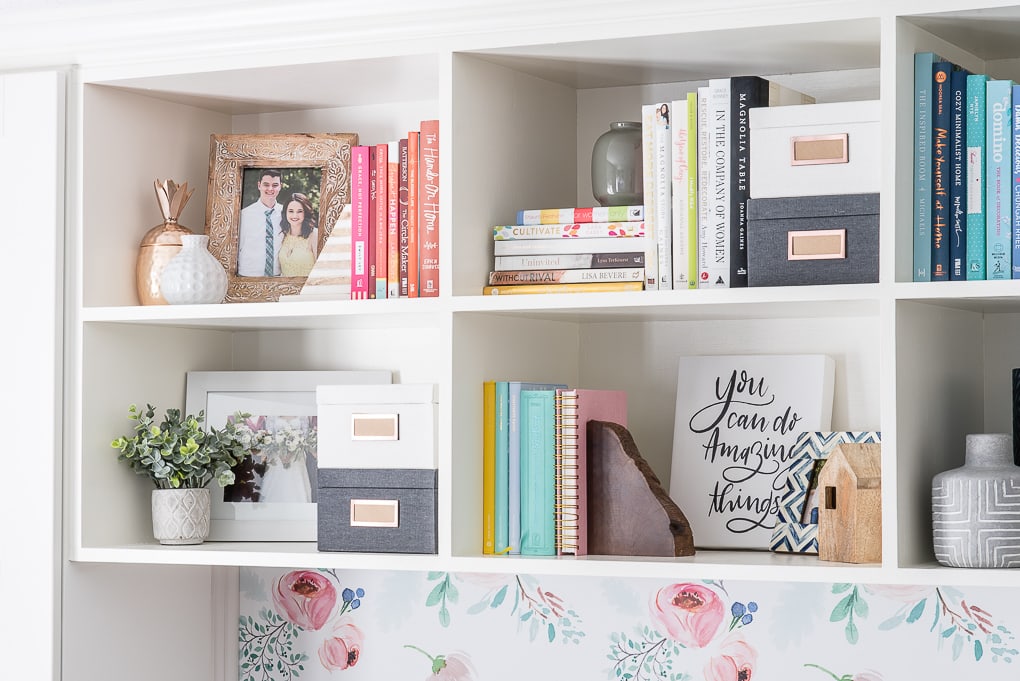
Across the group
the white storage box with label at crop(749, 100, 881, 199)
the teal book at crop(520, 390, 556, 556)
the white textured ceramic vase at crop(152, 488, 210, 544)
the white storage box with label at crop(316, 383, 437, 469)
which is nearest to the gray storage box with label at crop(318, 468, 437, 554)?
the white storage box with label at crop(316, 383, 437, 469)

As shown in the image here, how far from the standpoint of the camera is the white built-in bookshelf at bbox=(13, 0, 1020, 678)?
58.8 inches

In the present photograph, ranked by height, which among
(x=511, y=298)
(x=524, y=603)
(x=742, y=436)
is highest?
(x=511, y=298)

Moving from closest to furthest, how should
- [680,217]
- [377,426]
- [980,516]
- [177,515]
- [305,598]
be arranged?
[980,516] < [680,217] < [377,426] < [177,515] < [305,598]

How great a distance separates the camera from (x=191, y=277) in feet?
5.94

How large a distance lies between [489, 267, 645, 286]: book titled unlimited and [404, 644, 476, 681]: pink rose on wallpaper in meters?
0.64

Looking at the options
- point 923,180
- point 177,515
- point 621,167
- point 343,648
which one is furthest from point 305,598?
point 923,180

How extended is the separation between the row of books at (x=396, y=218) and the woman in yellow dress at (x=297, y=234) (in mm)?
133

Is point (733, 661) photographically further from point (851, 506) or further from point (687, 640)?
point (851, 506)

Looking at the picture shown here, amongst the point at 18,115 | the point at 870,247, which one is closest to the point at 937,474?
the point at 870,247

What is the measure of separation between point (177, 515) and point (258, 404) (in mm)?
220

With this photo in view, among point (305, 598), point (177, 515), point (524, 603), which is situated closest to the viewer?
point (177, 515)

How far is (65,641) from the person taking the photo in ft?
5.82

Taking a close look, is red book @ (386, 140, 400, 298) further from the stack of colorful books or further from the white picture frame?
the white picture frame

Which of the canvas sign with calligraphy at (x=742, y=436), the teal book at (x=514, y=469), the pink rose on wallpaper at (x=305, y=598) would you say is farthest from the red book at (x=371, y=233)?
the pink rose on wallpaper at (x=305, y=598)
